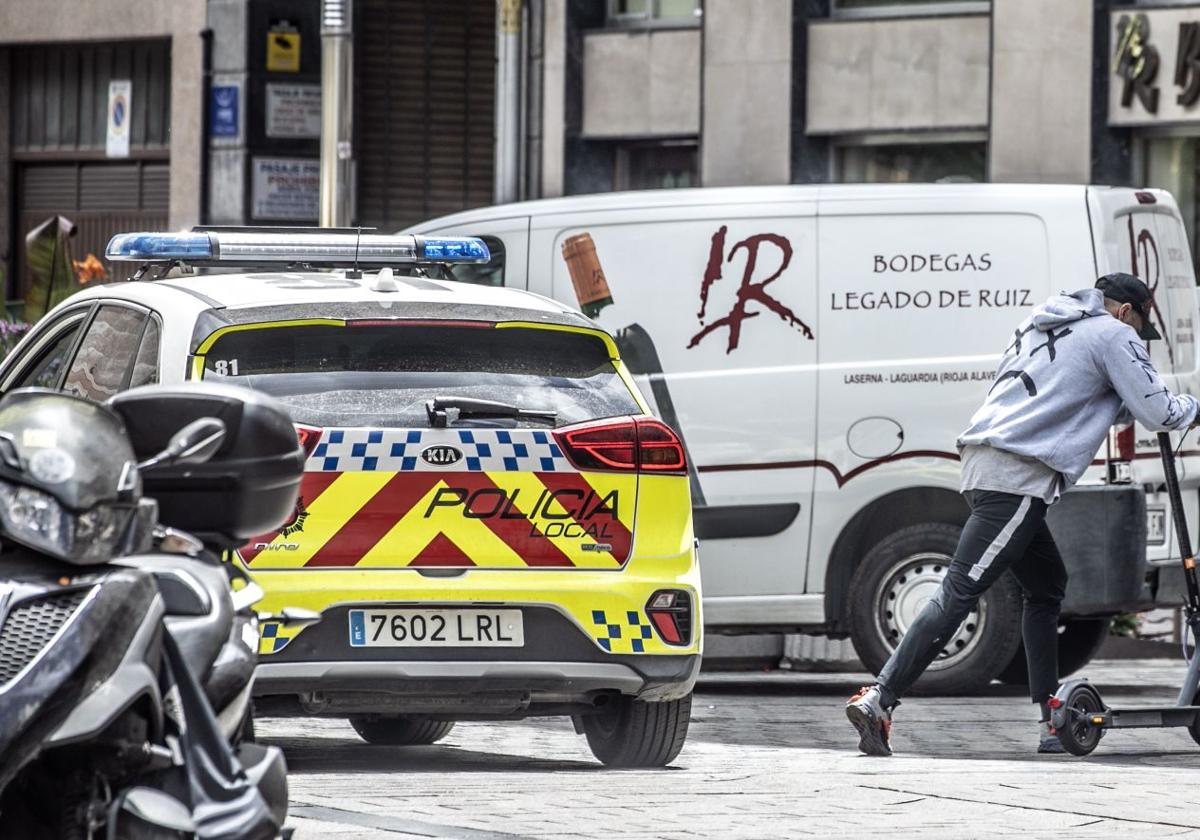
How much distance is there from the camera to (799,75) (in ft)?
74.1

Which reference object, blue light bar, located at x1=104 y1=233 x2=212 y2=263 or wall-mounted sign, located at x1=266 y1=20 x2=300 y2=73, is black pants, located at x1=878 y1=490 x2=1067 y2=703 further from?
wall-mounted sign, located at x1=266 y1=20 x2=300 y2=73

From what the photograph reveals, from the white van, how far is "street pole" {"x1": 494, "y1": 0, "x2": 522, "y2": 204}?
12.3m

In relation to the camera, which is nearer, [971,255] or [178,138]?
[971,255]

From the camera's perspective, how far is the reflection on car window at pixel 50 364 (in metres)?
8.27

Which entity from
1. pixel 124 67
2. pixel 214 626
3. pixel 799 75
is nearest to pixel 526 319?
pixel 214 626

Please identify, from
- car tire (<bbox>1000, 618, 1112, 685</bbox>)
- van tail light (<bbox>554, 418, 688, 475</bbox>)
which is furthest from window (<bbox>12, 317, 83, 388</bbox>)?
car tire (<bbox>1000, 618, 1112, 685</bbox>)

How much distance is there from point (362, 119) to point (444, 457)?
19.5m

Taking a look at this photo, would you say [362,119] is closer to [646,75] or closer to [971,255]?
[646,75]

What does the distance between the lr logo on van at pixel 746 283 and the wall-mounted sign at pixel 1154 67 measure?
388 inches

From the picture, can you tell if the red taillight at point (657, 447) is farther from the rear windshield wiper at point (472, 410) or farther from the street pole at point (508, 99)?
the street pole at point (508, 99)

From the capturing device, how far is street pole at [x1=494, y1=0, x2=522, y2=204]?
2386 cm

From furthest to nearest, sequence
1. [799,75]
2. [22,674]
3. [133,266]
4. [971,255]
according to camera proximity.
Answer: [799,75]
[133,266]
[971,255]
[22,674]

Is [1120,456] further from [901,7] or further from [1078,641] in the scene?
[901,7]

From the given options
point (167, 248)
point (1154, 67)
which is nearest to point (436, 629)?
point (167, 248)
